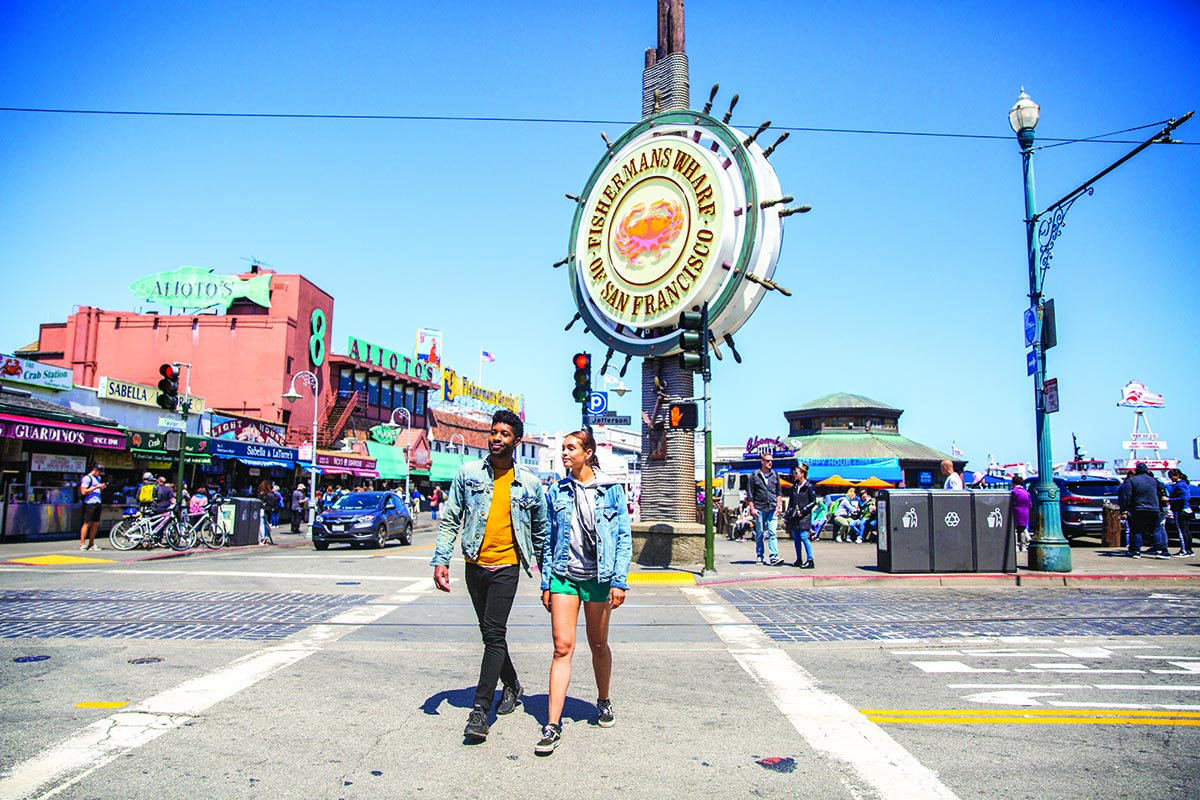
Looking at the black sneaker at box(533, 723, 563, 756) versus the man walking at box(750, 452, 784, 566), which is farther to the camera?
the man walking at box(750, 452, 784, 566)

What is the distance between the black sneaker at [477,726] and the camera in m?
4.62

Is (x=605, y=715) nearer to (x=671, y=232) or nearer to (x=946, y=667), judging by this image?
(x=946, y=667)

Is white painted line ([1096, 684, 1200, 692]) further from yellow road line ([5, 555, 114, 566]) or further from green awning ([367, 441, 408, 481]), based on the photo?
green awning ([367, 441, 408, 481])

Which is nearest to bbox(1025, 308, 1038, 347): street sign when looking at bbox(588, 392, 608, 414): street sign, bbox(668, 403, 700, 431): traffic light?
bbox(668, 403, 700, 431): traffic light

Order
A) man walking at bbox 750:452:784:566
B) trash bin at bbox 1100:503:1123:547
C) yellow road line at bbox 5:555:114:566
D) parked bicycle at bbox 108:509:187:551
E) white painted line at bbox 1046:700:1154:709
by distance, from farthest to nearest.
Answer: trash bin at bbox 1100:503:1123:547 < parked bicycle at bbox 108:509:187:551 < yellow road line at bbox 5:555:114:566 < man walking at bbox 750:452:784:566 < white painted line at bbox 1046:700:1154:709

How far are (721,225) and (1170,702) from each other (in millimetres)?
10298

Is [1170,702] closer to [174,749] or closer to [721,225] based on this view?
[174,749]

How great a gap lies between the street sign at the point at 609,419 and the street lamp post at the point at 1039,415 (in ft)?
24.4

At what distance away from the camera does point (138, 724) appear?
4898 millimetres

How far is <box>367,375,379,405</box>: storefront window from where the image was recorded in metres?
53.4

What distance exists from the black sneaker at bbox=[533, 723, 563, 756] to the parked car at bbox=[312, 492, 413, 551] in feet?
61.0

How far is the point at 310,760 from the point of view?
4.33m

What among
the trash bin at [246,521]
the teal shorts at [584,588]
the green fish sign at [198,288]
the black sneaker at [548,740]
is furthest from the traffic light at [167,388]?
the green fish sign at [198,288]

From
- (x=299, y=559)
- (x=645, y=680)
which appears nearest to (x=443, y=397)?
(x=299, y=559)
